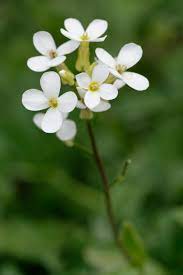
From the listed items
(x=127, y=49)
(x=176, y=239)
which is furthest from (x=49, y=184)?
(x=127, y=49)

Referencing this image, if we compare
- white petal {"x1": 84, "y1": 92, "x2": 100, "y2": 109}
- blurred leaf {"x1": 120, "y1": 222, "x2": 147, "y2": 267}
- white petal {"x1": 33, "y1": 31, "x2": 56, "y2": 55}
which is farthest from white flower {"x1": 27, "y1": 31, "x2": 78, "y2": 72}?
blurred leaf {"x1": 120, "y1": 222, "x2": 147, "y2": 267}

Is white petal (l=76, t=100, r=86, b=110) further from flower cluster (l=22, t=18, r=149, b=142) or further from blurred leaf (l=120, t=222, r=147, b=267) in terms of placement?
blurred leaf (l=120, t=222, r=147, b=267)

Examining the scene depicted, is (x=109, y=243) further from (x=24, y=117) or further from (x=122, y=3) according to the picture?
(x=122, y=3)

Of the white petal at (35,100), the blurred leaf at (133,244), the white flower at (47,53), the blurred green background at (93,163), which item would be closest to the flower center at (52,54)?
Answer: the white flower at (47,53)

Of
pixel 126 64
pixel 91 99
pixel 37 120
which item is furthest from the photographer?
pixel 37 120

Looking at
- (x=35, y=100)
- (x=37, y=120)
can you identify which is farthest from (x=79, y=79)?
(x=37, y=120)

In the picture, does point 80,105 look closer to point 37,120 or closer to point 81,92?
point 81,92

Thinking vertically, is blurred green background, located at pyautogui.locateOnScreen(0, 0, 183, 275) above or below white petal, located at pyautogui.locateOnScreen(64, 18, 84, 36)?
below
